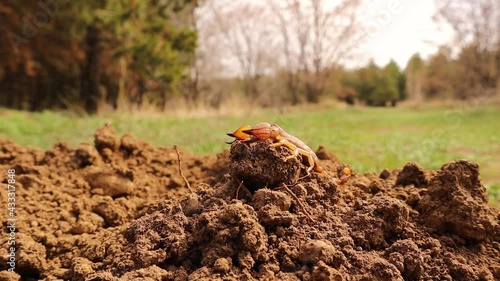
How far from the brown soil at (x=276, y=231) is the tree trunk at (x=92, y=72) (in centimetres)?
1661

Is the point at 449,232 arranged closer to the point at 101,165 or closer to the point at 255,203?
the point at 255,203

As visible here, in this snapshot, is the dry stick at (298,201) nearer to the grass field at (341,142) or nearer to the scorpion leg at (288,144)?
the scorpion leg at (288,144)

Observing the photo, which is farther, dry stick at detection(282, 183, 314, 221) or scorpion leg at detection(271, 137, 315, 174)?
scorpion leg at detection(271, 137, 315, 174)

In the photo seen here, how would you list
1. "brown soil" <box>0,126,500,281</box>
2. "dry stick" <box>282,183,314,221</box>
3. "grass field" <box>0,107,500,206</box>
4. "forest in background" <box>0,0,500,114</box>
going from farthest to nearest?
"forest in background" <box>0,0,500,114</box>
"grass field" <box>0,107,500,206</box>
"dry stick" <box>282,183,314,221</box>
"brown soil" <box>0,126,500,281</box>

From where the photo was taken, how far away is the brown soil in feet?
6.01

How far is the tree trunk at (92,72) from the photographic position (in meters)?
18.6

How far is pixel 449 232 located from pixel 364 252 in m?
0.57

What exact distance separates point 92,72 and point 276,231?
1840 cm

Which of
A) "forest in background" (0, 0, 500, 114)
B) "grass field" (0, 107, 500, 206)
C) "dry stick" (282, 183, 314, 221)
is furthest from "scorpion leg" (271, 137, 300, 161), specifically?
"forest in background" (0, 0, 500, 114)

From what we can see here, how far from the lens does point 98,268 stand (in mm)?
2045

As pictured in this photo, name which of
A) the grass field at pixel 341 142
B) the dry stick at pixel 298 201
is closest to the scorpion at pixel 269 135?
the dry stick at pixel 298 201

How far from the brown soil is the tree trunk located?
16610 mm

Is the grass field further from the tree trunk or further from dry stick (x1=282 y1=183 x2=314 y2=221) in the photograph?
the tree trunk

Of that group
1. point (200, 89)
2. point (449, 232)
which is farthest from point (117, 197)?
point (200, 89)
